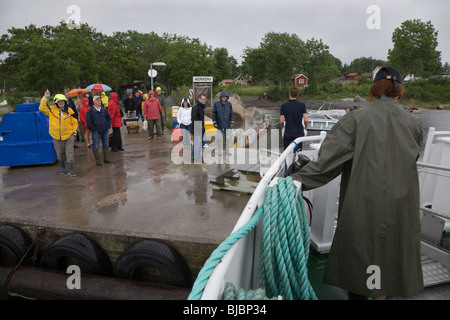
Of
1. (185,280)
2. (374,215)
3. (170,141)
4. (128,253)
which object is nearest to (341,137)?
(374,215)

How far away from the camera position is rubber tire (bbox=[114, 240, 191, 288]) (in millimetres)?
3971

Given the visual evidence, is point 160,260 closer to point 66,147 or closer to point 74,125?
point 66,147

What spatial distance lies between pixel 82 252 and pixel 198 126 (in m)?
4.81

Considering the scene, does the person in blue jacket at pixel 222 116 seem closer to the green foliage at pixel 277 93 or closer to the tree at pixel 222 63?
the tree at pixel 222 63

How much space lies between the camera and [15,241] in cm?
456

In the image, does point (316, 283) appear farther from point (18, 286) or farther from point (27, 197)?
point (27, 197)

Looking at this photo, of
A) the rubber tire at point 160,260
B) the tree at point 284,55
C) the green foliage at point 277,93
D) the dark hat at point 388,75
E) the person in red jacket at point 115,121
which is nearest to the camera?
the dark hat at point 388,75

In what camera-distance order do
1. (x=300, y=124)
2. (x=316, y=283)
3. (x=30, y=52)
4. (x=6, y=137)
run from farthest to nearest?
(x=30, y=52), (x=6, y=137), (x=300, y=124), (x=316, y=283)

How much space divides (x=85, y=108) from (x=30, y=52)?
26.9 meters

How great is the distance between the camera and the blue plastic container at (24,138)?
7.44m

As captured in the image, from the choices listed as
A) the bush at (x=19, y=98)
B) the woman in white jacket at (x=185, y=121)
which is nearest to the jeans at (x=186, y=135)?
the woman in white jacket at (x=185, y=121)

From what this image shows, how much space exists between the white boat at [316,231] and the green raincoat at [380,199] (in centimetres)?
42

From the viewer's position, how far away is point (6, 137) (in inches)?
294

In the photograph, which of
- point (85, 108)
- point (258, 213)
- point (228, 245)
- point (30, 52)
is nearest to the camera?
point (228, 245)
